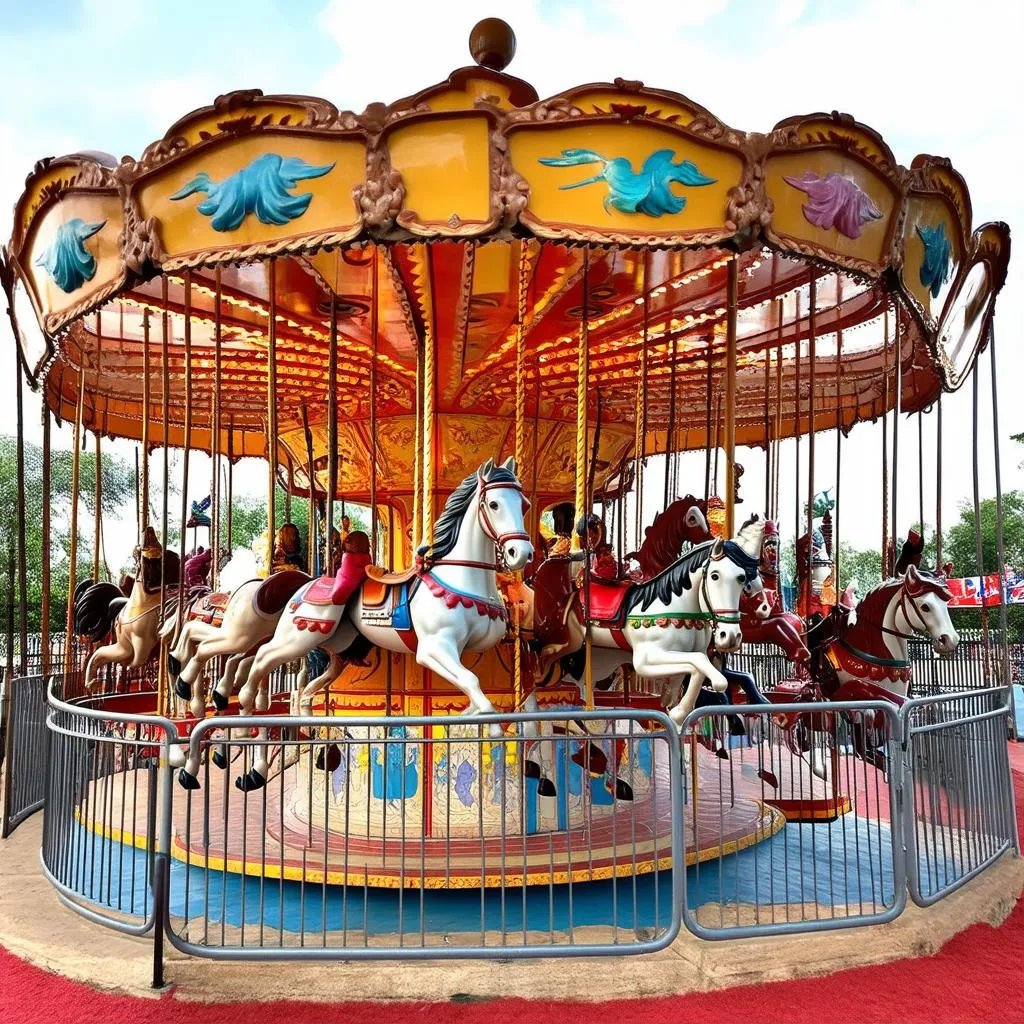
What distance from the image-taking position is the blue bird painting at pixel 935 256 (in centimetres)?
621

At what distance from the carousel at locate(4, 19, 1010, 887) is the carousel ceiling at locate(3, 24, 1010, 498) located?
3cm

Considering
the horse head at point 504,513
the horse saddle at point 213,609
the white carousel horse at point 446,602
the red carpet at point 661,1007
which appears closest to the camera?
the red carpet at point 661,1007

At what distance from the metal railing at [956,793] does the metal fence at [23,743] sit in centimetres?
628

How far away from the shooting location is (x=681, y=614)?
6238 millimetres

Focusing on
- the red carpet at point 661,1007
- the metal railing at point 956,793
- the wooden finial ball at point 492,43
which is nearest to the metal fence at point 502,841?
the metal railing at point 956,793

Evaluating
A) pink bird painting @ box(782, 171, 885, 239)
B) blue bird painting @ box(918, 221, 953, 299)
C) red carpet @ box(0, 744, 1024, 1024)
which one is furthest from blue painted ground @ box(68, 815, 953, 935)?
blue bird painting @ box(918, 221, 953, 299)

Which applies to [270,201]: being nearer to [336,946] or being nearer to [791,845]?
[336,946]

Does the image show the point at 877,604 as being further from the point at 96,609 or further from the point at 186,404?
the point at 96,609

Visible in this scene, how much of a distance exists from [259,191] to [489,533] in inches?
91.9

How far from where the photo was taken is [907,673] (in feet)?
24.5

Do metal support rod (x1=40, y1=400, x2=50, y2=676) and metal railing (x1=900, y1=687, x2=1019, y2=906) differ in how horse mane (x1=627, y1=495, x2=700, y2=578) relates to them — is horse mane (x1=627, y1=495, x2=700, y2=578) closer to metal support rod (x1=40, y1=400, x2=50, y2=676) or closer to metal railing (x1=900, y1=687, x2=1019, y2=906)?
metal railing (x1=900, y1=687, x2=1019, y2=906)

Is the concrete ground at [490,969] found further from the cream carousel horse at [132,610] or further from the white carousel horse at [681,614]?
the cream carousel horse at [132,610]

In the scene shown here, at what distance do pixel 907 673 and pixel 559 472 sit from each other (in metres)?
3.59

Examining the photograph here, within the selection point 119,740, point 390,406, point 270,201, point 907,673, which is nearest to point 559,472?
point 390,406
